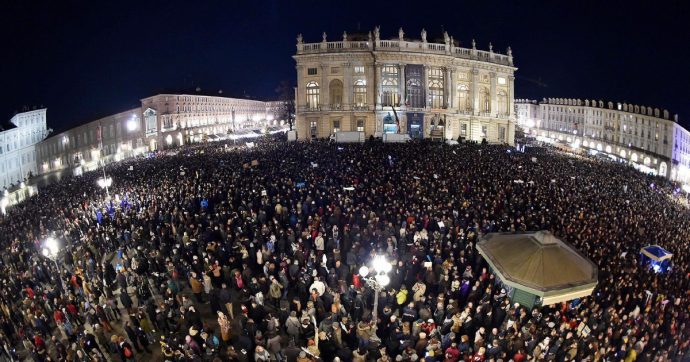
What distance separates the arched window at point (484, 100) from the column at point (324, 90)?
20.1 meters

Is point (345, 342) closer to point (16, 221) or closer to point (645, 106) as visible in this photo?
point (16, 221)

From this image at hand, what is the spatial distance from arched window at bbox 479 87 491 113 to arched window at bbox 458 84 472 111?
2147mm

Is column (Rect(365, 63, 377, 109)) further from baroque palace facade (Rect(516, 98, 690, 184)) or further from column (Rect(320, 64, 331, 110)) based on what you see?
baroque palace facade (Rect(516, 98, 690, 184))

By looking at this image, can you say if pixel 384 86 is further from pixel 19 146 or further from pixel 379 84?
pixel 19 146

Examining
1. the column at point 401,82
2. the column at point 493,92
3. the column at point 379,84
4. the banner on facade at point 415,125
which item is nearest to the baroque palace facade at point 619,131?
the column at point 493,92

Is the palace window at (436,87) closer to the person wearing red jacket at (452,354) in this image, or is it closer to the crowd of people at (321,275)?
the crowd of people at (321,275)

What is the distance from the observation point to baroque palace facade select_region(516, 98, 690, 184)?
54575 mm

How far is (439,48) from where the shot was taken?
52281 millimetres

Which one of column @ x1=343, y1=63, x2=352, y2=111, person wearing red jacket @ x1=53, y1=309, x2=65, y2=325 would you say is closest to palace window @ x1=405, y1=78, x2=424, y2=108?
column @ x1=343, y1=63, x2=352, y2=111

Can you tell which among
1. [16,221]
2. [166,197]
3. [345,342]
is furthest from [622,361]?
[16,221]

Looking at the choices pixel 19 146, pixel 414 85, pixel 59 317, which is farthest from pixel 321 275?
pixel 19 146

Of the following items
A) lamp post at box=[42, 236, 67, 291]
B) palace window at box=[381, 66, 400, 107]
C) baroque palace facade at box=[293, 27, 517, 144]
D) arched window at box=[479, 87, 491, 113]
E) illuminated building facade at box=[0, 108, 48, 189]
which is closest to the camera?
lamp post at box=[42, 236, 67, 291]

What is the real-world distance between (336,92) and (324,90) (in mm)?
1751

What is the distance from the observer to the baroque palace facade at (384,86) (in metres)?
51.1
